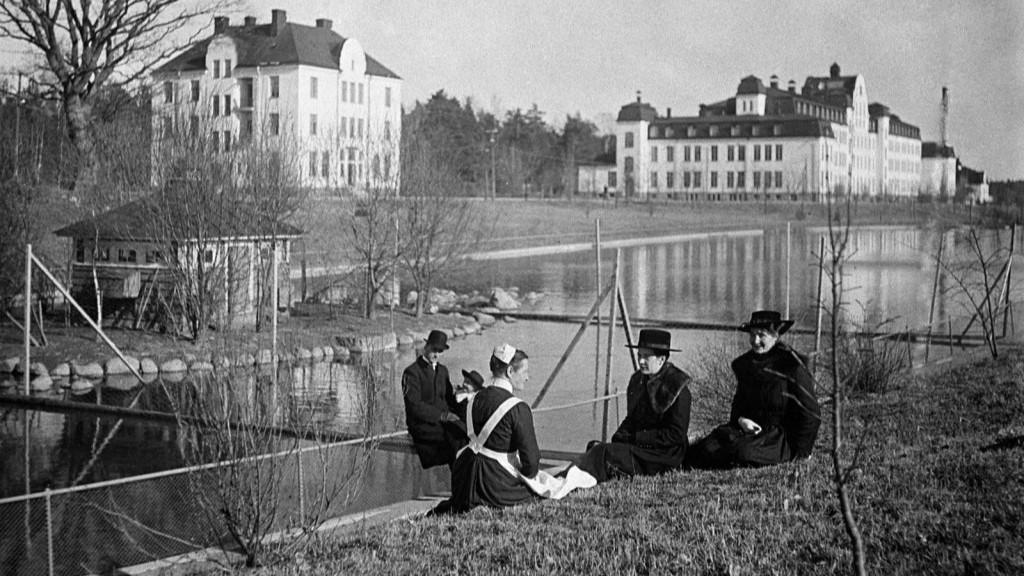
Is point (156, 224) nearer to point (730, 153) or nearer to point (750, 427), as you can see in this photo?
point (750, 427)

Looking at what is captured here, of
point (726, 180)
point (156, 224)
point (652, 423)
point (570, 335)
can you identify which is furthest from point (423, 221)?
point (726, 180)

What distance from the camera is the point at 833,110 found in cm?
11912

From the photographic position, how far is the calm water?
16219 mm

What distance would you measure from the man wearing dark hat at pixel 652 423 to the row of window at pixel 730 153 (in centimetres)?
10577

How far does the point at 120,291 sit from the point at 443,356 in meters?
7.22

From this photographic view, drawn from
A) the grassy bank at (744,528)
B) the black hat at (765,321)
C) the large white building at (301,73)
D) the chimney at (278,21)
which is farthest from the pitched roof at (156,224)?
the chimney at (278,21)

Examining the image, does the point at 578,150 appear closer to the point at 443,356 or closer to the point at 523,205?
the point at 523,205

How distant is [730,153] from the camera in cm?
11838

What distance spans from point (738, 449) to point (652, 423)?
0.81 metres

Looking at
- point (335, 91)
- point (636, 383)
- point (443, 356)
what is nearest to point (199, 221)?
point (443, 356)

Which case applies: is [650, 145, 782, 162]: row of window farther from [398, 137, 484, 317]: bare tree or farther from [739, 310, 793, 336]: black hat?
[739, 310, 793, 336]: black hat

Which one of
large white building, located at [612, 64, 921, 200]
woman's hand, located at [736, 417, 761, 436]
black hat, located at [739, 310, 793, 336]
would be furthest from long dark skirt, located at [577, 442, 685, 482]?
large white building, located at [612, 64, 921, 200]

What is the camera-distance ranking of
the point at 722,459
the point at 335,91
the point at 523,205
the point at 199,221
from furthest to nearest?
the point at 523,205, the point at 335,91, the point at 199,221, the point at 722,459

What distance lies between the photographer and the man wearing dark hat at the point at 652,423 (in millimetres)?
10555
